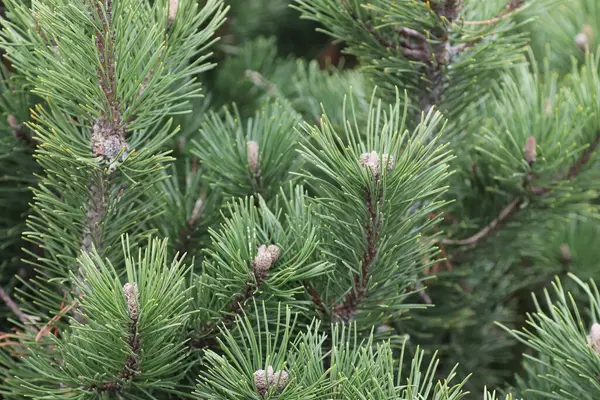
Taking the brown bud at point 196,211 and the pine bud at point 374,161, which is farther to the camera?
the brown bud at point 196,211

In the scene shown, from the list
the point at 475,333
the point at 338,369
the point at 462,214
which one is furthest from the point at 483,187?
the point at 338,369

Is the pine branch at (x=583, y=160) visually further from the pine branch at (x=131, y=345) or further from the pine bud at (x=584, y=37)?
→ the pine branch at (x=131, y=345)

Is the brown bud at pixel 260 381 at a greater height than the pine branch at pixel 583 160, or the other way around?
the pine branch at pixel 583 160

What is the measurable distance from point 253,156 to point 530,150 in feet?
0.79

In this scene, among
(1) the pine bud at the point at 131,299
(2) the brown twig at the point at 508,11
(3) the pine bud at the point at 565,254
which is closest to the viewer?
(1) the pine bud at the point at 131,299

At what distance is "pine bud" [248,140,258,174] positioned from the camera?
0.62 m

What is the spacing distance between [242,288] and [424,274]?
9.8 inches

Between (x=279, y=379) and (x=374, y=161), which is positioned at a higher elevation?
(x=374, y=161)

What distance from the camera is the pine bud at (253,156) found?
618 millimetres

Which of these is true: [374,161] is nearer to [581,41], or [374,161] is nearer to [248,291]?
[248,291]

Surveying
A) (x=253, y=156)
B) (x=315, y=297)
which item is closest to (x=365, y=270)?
(x=315, y=297)

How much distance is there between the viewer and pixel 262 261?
499 millimetres

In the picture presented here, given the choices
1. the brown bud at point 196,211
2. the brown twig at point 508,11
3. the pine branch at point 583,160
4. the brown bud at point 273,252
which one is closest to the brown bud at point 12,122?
the brown bud at point 196,211

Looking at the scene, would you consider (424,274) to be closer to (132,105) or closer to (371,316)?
(371,316)
